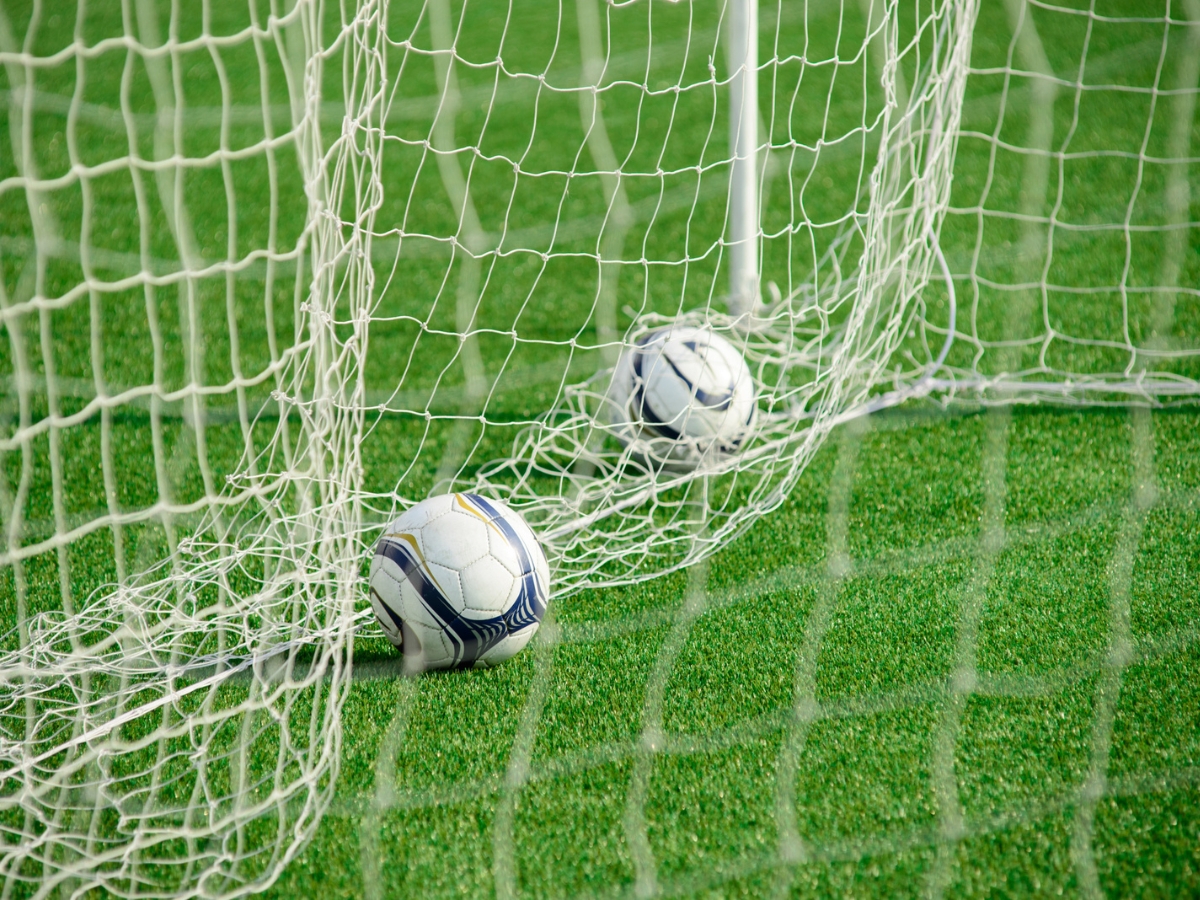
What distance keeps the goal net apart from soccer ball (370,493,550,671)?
0.12m

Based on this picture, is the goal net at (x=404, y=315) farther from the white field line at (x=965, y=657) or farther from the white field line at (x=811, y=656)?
the white field line at (x=965, y=657)

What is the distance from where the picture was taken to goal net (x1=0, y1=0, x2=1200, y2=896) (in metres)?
2.09

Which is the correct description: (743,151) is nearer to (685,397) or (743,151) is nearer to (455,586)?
(685,397)

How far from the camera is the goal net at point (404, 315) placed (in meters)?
2.09

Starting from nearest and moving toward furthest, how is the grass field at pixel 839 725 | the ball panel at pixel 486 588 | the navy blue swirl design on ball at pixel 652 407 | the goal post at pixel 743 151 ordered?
the grass field at pixel 839 725, the ball panel at pixel 486 588, the navy blue swirl design on ball at pixel 652 407, the goal post at pixel 743 151

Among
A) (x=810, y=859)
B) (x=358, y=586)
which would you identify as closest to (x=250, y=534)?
(x=358, y=586)

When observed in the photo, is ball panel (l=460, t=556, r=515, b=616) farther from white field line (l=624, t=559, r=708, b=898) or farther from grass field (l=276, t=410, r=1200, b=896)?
white field line (l=624, t=559, r=708, b=898)

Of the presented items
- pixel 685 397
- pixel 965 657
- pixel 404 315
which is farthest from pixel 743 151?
pixel 965 657

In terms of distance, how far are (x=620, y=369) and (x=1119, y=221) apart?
2578 millimetres

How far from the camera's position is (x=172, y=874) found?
186 cm

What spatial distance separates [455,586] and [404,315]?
201 centimetres

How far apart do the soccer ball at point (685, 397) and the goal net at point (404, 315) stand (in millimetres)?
93

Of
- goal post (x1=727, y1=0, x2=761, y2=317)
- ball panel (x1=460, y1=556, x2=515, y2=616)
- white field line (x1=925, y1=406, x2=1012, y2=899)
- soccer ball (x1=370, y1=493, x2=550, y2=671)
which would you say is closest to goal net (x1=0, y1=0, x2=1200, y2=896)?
goal post (x1=727, y1=0, x2=761, y2=317)

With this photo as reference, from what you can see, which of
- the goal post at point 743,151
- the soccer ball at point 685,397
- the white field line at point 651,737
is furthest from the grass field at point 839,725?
the goal post at point 743,151
